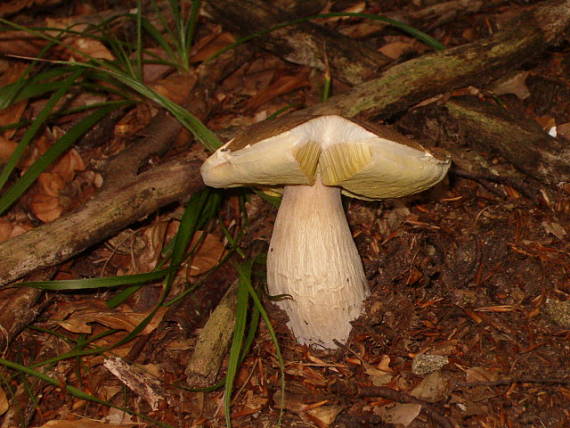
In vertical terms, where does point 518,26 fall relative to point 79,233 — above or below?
above

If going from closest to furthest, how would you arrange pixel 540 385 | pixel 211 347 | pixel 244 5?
pixel 540 385 → pixel 211 347 → pixel 244 5

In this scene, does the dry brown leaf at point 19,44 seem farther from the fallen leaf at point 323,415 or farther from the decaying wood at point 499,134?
the fallen leaf at point 323,415

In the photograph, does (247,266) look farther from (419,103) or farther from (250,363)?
(419,103)

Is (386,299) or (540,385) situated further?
(386,299)

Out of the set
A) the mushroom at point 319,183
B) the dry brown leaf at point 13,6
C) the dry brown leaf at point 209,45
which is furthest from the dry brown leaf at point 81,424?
the dry brown leaf at point 13,6

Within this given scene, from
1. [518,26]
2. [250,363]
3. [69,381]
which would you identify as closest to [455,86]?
[518,26]

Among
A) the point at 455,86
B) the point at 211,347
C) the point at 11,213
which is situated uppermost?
the point at 455,86
